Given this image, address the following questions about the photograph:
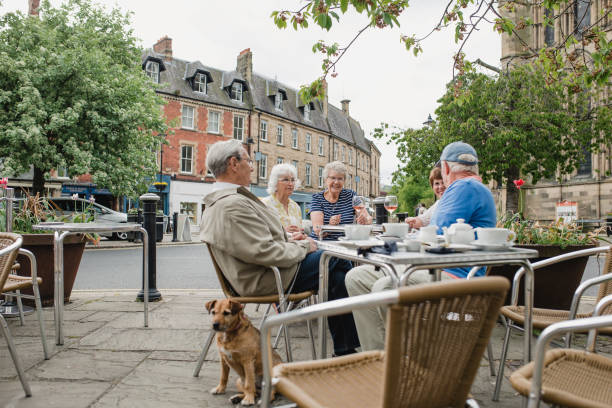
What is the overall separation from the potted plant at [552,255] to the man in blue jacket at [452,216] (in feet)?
4.43

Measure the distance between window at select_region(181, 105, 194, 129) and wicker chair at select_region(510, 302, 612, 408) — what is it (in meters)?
30.0

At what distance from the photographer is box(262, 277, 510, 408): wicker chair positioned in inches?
46.6

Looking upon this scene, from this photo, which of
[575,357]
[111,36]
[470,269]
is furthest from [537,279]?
[111,36]

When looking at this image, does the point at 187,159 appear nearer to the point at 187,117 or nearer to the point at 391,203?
the point at 187,117

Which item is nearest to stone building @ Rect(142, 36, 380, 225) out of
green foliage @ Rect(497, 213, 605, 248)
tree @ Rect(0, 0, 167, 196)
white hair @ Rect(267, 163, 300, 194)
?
tree @ Rect(0, 0, 167, 196)

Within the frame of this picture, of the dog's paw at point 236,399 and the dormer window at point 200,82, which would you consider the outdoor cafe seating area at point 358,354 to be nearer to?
the dog's paw at point 236,399

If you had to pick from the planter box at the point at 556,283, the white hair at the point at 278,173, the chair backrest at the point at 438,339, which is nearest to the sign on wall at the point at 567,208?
the planter box at the point at 556,283

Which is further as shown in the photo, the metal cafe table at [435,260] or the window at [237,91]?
the window at [237,91]

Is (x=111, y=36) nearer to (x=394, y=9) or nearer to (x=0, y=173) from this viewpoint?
(x=0, y=173)

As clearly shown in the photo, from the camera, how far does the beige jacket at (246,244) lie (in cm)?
268

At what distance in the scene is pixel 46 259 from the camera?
4.88m

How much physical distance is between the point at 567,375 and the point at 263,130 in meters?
33.5

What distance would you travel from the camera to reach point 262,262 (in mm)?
2699

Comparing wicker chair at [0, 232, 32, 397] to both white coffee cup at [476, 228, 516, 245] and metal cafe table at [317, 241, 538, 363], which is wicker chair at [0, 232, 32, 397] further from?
white coffee cup at [476, 228, 516, 245]
